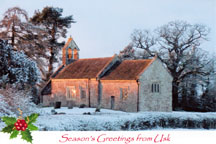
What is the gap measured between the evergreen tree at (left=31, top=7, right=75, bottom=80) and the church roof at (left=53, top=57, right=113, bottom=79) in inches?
269

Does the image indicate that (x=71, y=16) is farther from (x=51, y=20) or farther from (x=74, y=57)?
(x=74, y=57)

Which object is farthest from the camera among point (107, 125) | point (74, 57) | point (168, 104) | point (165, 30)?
point (74, 57)

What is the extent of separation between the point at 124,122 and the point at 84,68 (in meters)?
12.2

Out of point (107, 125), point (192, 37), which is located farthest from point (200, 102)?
point (107, 125)

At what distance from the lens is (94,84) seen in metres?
27.7

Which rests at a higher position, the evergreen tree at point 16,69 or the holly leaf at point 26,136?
the evergreen tree at point 16,69

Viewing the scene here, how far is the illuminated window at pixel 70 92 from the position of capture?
2790 centimetres

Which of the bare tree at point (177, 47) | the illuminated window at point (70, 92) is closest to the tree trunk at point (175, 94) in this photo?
the bare tree at point (177, 47)

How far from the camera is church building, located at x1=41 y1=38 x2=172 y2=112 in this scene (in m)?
24.9

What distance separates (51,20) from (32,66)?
13.9 ft

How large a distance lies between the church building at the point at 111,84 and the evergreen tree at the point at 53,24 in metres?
1.56

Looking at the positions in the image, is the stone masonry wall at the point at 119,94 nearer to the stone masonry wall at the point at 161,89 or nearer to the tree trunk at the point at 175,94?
the stone masonry wall at the point at 161,89

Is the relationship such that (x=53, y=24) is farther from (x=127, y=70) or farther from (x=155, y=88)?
(x=155, y=88)

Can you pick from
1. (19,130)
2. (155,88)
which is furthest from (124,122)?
(155,88)
